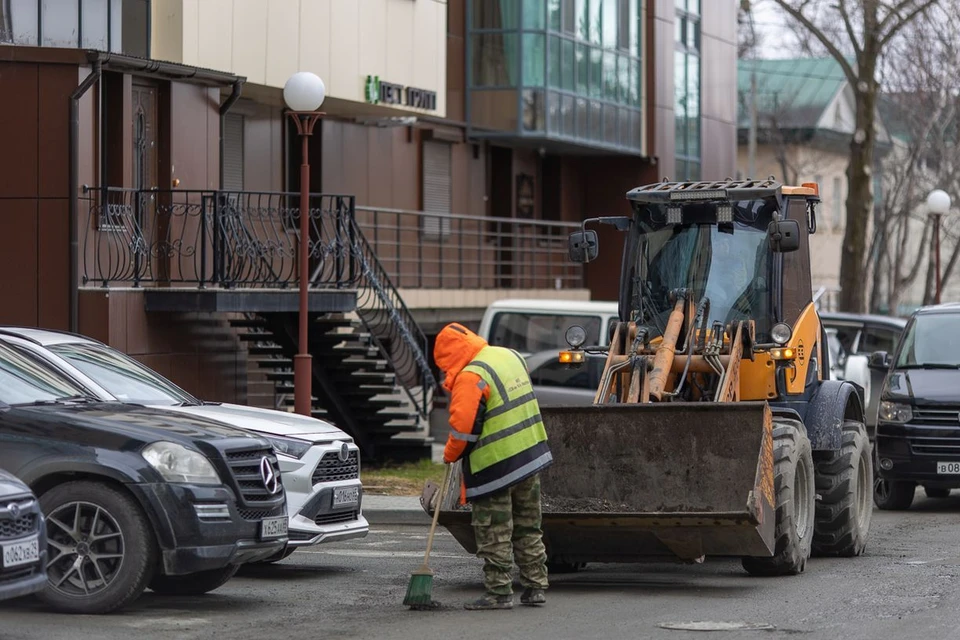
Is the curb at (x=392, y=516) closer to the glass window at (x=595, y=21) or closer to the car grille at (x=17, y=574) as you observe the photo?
the car grille at (x=17, y=574)

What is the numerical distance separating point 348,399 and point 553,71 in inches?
496

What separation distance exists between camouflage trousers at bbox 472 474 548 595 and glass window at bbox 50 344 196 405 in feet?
8.31

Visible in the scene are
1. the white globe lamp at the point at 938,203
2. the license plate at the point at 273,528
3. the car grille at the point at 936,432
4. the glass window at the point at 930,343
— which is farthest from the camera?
the white globe lamp at the point at 938,203

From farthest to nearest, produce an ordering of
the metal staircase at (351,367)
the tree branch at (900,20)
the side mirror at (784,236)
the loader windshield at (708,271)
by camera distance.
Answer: the tree branch at (900,20)
the metal staircase at (351,367)
the loader windshield at (708,271)
the side mirror at (784,236)

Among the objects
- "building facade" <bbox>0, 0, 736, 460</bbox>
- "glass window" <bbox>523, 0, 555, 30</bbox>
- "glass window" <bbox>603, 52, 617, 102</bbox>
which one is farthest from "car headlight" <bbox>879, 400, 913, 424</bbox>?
"glass window" <bbox>603, 52, 617, 102</bbox>

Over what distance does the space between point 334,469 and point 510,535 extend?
1.95m

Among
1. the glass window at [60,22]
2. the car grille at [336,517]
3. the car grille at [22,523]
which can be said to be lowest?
the car grille at [336,517]

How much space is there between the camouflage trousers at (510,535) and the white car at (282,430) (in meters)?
1.57

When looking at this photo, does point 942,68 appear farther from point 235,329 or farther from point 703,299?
point 703,299

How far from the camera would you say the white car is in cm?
1120

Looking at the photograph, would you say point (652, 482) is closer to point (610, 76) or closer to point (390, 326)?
point (390, 326)

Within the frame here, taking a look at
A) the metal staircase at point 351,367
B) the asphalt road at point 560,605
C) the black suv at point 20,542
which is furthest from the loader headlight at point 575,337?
the metal staircase at point 351,367

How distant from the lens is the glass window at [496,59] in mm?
32094

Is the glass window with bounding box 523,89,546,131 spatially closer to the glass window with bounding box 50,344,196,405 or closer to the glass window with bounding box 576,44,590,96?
the glass window with bounding box 576,44,590,96
